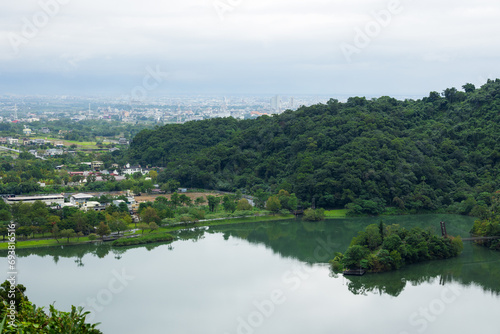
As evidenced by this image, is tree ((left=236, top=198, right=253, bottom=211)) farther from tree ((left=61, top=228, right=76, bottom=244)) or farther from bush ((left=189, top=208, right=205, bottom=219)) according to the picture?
tree ((left=61, top=228, right=76, bottom=244))

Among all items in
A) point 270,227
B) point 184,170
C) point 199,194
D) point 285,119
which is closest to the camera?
point 270,227

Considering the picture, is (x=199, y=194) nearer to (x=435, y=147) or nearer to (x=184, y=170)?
(x=184, y=170)

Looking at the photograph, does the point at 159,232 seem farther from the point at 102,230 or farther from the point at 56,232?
the point at 56,232

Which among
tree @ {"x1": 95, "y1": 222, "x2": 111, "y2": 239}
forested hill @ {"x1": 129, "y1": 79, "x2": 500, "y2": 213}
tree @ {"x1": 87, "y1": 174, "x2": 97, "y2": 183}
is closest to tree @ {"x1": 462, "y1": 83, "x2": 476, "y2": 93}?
forested hill @ {"x1": 129, "y1": 79, "x2": 500, "y2": 213}

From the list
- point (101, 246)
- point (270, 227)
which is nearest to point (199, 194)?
point (270, 227)

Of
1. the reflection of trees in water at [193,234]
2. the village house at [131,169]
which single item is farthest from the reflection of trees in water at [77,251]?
the village house at [131,169]
